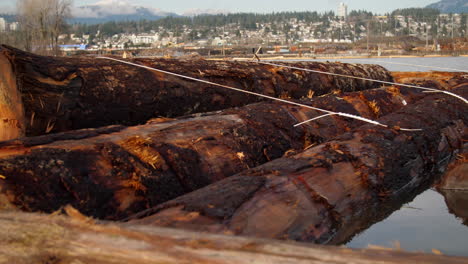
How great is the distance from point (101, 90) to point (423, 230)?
2711 millimetres

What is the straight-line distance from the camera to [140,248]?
1743 millimetres

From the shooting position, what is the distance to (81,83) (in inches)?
164

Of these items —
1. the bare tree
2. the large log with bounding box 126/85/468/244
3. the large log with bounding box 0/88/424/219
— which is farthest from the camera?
the bare tree

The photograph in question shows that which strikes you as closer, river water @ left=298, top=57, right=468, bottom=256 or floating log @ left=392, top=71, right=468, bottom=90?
river water @ left=298, top=57, right=468, bottom=256

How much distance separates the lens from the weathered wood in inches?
62.4

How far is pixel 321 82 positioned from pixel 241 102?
180 cm

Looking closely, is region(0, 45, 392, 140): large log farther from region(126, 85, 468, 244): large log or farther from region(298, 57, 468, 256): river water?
region(298, 57, 468, 256): river water

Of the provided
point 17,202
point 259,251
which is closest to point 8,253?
point 17,202

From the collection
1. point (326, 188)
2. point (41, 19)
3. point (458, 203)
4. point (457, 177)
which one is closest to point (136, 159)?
point (326, 188)

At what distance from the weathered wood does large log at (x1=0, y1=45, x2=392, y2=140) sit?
1.95 metres

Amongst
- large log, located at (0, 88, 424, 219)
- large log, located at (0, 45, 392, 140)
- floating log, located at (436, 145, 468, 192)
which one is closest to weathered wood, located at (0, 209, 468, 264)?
large log, located at (0, 88, 424, 219)

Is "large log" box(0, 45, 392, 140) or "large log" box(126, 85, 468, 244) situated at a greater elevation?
"large log" box(0, 45, 392, 140)

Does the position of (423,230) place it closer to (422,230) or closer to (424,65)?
(422,230)

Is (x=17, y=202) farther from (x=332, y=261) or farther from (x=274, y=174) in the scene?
(x=332, y=261)
